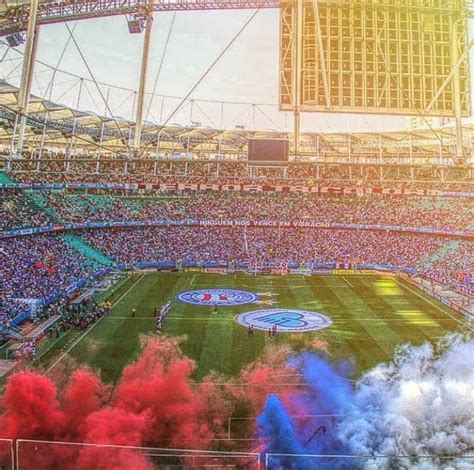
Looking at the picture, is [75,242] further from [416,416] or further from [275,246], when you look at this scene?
[416,416]

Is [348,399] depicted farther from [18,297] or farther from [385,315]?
[18,297]

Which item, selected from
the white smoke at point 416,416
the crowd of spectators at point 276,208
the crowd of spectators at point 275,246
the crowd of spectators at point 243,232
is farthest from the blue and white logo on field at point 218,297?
the crowd of spectators at point 276,208

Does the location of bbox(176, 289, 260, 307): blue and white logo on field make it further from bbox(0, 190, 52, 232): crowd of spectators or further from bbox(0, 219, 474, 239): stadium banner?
bbox(0, 219, 474, 239): stadium banner

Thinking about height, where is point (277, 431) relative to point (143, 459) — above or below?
below

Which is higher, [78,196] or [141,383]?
[78,196]

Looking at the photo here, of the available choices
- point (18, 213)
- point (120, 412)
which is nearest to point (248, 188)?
point (18, 213)

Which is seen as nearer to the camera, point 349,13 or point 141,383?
point 349,13

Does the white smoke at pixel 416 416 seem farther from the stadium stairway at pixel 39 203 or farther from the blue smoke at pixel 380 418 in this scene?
the stadium stairway at pixel 39 203

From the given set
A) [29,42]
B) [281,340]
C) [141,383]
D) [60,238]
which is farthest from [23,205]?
[29,42]
